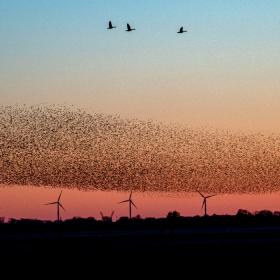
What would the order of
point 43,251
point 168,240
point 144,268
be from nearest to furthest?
point 144,268 → point 43,251 → point 168,240

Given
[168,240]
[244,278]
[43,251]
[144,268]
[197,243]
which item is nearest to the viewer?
[244,278]

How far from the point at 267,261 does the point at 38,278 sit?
862 inches

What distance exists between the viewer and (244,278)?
9481cm

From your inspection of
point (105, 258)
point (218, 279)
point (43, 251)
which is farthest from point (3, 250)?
point (218, 279)

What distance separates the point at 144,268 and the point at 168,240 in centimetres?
3470

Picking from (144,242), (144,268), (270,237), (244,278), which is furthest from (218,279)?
(270,237)

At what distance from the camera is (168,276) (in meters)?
96.8

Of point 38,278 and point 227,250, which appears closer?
point 38,278

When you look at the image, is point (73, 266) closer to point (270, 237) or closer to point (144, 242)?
point (144, 242)

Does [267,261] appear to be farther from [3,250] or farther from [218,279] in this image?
[3,250]

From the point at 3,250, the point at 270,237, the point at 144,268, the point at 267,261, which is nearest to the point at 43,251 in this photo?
the point at 3,250

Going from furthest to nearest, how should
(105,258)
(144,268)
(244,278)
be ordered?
(105,258) → (144,268) → (244,278)

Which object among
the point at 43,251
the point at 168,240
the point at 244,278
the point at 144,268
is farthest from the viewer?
the point at 168,240

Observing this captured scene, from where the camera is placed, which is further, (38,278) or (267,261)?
(267,261)
